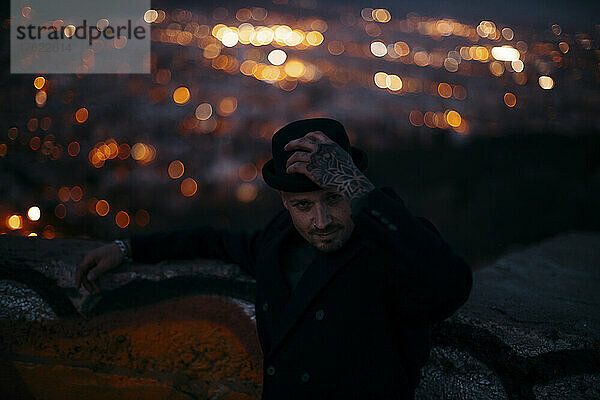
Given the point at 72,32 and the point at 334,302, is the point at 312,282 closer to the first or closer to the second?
the point at 334,302

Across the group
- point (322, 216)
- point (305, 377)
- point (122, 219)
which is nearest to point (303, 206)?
point (322, 216)

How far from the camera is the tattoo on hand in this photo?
3.88 feet

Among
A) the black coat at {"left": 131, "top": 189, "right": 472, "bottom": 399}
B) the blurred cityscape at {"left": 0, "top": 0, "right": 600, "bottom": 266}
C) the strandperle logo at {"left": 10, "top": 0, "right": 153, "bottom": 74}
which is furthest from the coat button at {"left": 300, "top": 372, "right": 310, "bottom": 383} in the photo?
the strandperle logo at {"left": 10, "top": 0, "right": 153, "bottom": 74}

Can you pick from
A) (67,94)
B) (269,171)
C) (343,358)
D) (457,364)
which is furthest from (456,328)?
(67,94)

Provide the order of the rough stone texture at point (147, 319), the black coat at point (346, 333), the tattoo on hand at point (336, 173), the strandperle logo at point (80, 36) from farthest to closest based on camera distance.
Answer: the strandperle logo at point (80, 36)
the rough stone texture at point (147, 319)
the black coat at point (346, 333)
the tattoo on hand at point (336, 173)

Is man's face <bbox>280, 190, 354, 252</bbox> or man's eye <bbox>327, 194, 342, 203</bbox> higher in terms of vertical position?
man's eye <bbox>327, 194, 342, 203</bbox>

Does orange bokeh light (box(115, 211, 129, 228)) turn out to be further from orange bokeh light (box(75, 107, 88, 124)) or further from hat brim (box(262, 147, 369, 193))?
hat brim (box(262, 147, 369, 193))

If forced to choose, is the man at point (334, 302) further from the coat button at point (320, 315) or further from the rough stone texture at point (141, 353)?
the rough stone texture at point (141, 353)

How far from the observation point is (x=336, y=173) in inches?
47.3

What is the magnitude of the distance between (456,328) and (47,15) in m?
3.43

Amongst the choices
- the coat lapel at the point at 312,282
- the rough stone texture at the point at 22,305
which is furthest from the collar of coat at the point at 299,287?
the rough stone texture at the point at 22,305

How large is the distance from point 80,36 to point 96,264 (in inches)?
97.2

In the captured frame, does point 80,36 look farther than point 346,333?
Yes

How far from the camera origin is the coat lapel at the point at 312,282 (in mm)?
1327
